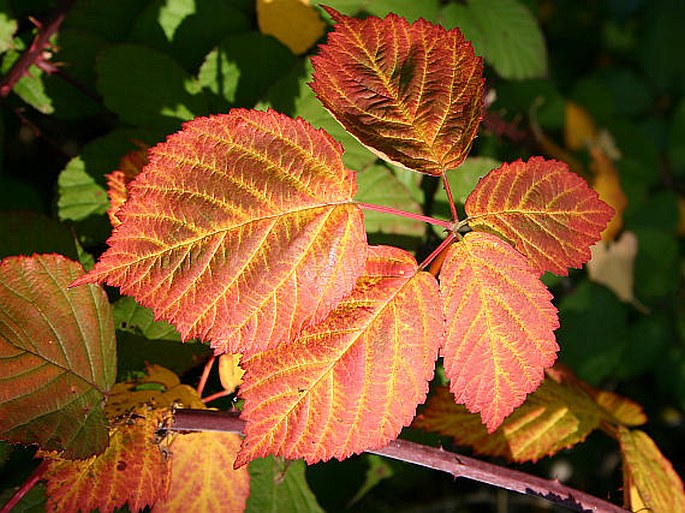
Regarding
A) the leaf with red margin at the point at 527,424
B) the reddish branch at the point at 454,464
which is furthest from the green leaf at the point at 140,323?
the leaf with red margin at the point at 527,424

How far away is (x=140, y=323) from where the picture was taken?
102cm

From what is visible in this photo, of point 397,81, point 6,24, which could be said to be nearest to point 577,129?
point 397,81

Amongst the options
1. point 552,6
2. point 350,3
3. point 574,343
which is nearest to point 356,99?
point 350,3

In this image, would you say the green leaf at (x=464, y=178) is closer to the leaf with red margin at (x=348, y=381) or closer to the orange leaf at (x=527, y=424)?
the orange leaf at (x=527, y=424)

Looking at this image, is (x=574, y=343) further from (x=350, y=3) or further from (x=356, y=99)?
(x=356, y=99)

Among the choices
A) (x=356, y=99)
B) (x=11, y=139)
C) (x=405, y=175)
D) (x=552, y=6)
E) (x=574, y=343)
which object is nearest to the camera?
(x=356, y=99)

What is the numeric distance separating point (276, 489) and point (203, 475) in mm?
242

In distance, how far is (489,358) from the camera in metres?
0.78

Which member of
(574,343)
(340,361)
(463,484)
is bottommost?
(463,484)

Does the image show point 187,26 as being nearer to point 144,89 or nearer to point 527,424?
point 144,89

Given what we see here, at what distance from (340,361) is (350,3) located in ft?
2.49

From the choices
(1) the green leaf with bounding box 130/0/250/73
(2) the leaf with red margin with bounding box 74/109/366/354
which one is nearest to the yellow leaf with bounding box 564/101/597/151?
(1) the green leaf with bounding box 130/0/250/73

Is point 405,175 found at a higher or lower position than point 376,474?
higher

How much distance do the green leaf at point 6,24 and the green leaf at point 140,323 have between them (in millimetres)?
547
